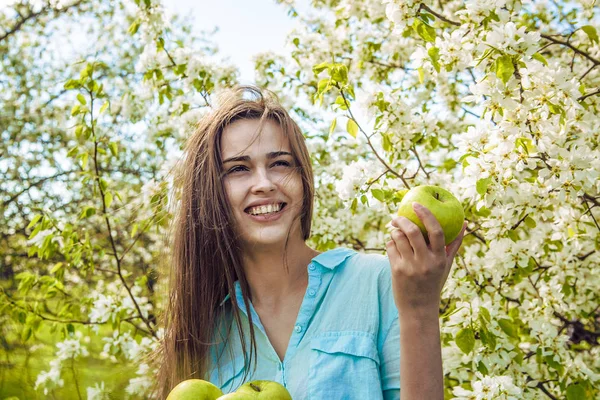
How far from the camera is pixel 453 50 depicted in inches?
92.6

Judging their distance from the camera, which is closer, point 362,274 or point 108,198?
point 362,274

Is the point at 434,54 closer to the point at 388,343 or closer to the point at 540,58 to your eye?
the point at 540,58

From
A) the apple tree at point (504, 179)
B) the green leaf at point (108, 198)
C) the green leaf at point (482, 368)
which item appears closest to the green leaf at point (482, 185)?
the apple tree at point (504, 179)

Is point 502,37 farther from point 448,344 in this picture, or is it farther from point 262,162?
point 448,344

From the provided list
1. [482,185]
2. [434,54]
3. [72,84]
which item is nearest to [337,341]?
[482,185]

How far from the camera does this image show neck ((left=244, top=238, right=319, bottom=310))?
1.94 meters

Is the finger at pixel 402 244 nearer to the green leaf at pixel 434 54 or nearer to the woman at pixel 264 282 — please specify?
the woman at pixel 264 282

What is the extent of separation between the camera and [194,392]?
1183 mm

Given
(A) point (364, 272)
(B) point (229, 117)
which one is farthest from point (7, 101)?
(A) point (364, 272)

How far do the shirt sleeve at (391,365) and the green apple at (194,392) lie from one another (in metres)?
0.55

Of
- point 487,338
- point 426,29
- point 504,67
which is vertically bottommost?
point 487,338

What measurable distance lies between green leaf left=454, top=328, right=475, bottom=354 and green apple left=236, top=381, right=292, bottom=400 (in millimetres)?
1008

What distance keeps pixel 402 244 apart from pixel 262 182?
1.98 ft

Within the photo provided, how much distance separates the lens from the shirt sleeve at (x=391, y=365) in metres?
1.56
